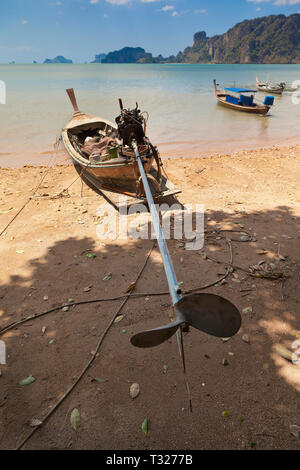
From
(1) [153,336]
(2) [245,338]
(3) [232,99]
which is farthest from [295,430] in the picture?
(3) [232,99]

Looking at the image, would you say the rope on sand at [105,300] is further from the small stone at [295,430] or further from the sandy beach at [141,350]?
the small stone at [295,430]

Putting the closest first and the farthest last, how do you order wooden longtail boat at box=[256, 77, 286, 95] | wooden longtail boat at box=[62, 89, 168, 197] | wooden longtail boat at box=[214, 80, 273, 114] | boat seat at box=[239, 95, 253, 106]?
wooden longtail boat at box=[62, 89, 168, 197]
wooden longtail boat at box=[214, 80, 273, 114]
boat seat at box=[239, 95, 253, 106]
wooden longtail boat at box=[256, 77, 286, 95]

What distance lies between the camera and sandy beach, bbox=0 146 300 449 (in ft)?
8.96

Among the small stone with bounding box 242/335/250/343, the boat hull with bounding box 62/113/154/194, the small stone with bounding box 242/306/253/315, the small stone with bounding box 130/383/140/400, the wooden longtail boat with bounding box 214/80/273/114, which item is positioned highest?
the wooden longtail boat with bounding box 214/80/273/114

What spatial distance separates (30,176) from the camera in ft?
35.3

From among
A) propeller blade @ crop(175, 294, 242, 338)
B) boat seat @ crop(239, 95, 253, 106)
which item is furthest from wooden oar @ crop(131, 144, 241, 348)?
boat seat @ crop(239, 95, 253, 106)

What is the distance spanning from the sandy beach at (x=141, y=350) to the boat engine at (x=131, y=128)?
300 cm

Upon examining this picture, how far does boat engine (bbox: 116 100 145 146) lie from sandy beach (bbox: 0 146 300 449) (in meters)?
3.00

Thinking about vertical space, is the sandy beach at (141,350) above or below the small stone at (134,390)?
above

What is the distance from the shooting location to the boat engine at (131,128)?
8.08 meters

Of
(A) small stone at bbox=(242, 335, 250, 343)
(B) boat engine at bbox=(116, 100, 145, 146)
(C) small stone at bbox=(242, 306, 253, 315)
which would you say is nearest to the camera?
(A) small stone at bbox=(242, 335, 250, 343)

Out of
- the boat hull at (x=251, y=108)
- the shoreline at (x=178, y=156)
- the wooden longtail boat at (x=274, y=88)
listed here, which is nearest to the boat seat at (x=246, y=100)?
the boat hull at (x=251, y=108)

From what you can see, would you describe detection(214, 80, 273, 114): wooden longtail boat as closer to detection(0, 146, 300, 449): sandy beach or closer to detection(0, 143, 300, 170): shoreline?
detection(0, 143, 300, 170): shoreline
